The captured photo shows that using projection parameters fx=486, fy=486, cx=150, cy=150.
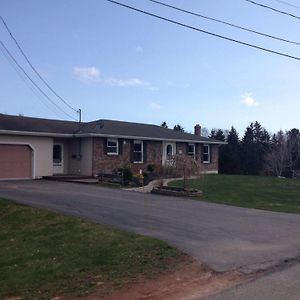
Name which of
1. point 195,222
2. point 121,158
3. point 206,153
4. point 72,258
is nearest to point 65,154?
point 121,158

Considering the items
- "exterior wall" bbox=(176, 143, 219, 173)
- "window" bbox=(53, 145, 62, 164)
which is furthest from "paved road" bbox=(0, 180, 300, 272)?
"exterior wall" bbox=(176, 143, 219, 173)

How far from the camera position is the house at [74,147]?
29.4 metres

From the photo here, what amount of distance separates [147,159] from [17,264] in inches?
1000

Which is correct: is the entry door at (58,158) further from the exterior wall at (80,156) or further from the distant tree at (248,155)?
the distant tree at (248,155)

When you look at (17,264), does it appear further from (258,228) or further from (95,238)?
(258,228)

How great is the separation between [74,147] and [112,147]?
262 centimetres

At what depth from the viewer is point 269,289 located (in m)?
7.59

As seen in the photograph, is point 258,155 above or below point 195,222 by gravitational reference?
above

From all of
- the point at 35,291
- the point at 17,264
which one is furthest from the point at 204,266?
the point at 17,264

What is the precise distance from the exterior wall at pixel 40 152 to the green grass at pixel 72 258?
16.3 m

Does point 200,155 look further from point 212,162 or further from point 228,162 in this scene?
point 228,162

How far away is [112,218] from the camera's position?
14.5m

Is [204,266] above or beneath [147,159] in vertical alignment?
beneath

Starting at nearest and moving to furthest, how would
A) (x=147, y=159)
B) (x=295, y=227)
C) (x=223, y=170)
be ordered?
(x=295, y=227)
(x=147, y=159)
(x=223, y=170)
